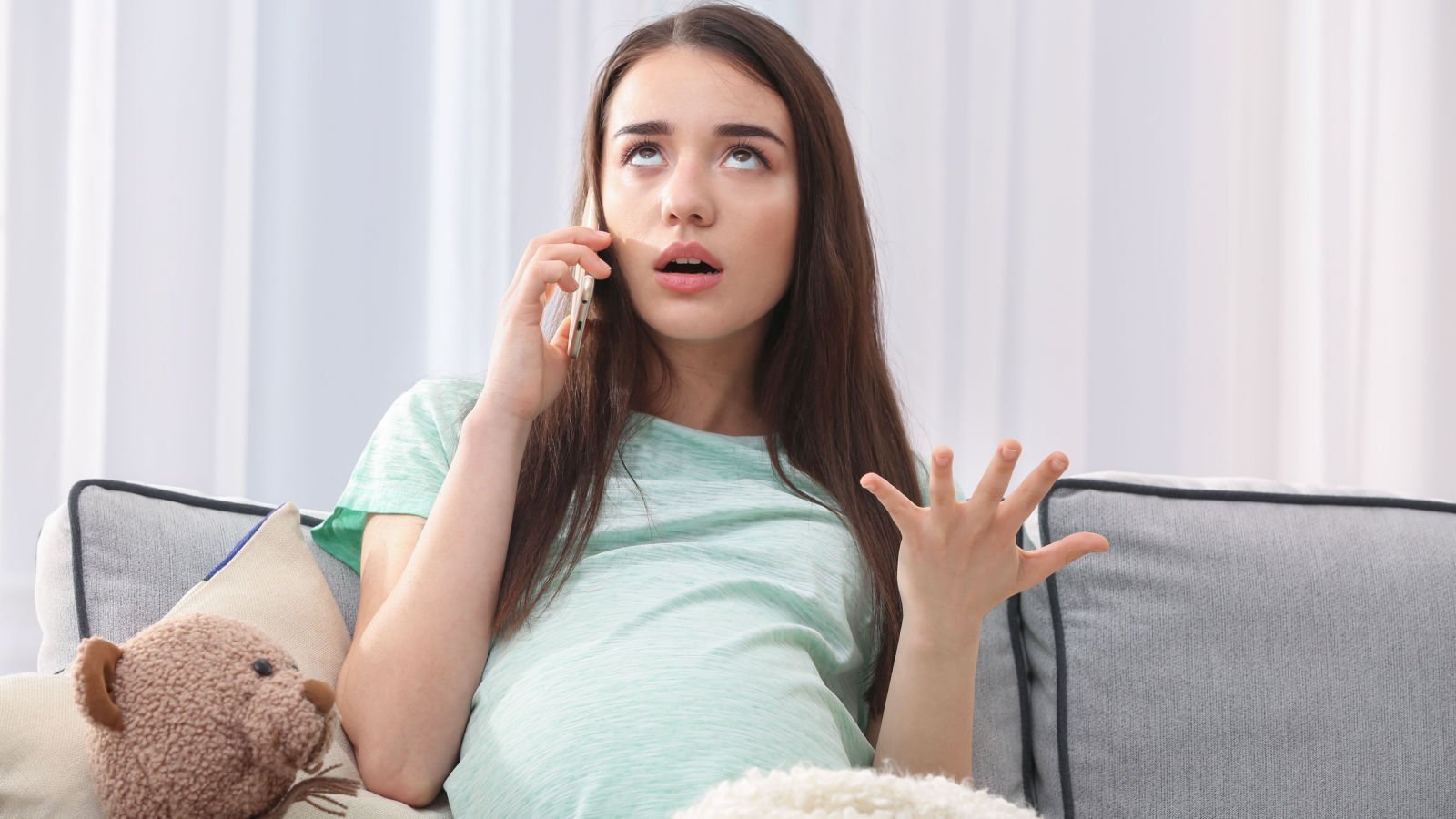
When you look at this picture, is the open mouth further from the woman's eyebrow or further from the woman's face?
the woman's eyebrow

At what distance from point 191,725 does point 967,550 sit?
613 mm

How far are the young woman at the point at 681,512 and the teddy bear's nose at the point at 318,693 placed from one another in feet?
0.72

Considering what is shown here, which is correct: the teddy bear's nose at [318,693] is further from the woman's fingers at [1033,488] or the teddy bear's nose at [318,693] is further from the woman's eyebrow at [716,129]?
the woman's eyebrow at [716,129]

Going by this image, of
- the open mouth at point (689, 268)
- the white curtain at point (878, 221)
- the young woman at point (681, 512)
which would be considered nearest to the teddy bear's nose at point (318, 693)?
the young woman at point (681, 512)

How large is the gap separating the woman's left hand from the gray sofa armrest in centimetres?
58

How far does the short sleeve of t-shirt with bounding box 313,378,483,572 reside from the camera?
1203 mm

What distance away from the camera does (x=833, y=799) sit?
2.56ft

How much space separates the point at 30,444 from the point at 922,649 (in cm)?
139

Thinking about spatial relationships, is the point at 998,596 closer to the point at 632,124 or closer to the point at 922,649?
the point at 922,649

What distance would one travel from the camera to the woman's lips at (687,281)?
4.16 ft

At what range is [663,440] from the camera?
133 centimetres

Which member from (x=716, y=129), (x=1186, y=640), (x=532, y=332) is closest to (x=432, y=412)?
(x=532, y=332)

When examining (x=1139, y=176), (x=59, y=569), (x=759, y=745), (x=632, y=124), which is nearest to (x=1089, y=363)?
(x=1139, y=176)

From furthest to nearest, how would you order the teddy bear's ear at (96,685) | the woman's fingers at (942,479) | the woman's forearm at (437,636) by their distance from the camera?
the woman's forearm at (437,636) → the woman's fingers at (942,479) → the teddy bear's ear at (96,685)
